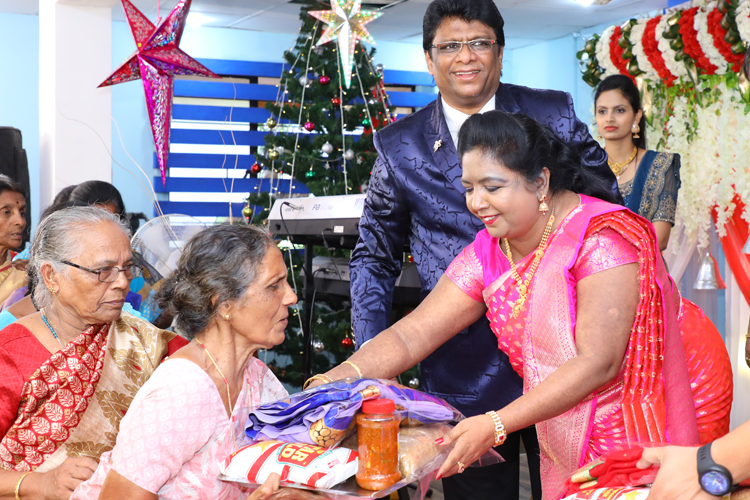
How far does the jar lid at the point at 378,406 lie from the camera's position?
1.30m

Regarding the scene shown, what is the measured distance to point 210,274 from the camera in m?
1.71

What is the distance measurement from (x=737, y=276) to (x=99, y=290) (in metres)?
3.53

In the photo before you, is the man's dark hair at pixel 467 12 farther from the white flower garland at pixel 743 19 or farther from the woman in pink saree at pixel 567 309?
the white flower garland at pixel 743 19

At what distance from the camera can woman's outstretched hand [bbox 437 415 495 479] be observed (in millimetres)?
1356

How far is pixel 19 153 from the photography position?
5031 millimetres

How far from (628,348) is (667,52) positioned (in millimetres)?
2742

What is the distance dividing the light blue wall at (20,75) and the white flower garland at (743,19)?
6.56 meters

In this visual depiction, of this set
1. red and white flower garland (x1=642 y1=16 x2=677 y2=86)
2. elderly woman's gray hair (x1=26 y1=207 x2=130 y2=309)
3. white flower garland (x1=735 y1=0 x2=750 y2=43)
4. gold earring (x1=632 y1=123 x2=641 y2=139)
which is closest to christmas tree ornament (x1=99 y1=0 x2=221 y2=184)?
elderly woman's gray hair (x1=26 y1=207 x2=130 y2=309)

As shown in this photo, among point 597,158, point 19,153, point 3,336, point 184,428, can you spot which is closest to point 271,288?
point 184,428

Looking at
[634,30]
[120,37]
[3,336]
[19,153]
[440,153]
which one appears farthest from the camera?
[120,37]

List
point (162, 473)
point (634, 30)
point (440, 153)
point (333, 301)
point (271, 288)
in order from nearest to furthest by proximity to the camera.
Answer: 1. point (162, 473)
2. point (271, 288)
3. point (440, 153)
4. point (634, 30)
5. point (333, 301)

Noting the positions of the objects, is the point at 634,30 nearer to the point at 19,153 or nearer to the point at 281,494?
the point at 281,494

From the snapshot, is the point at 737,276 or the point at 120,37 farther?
the point at 120,37

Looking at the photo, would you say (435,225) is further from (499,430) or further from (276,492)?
(276,492)
